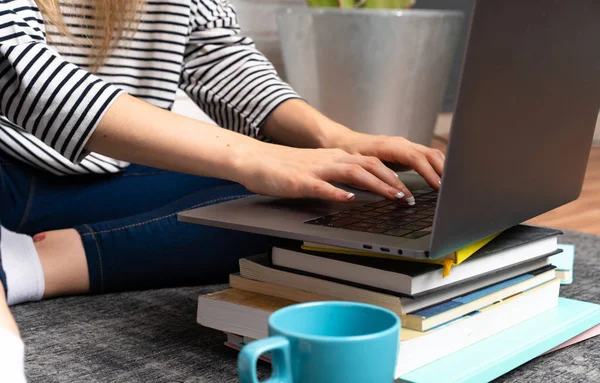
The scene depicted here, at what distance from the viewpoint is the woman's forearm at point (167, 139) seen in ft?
2.35

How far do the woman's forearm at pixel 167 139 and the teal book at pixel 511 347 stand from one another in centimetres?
27

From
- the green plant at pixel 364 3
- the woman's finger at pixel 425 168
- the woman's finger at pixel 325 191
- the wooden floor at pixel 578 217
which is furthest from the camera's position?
the green plant at pixel 364 3

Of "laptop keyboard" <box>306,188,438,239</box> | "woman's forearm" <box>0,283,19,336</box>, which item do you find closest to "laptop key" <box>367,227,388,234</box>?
"laptop keyboard" <box>306,188,438,239</box>

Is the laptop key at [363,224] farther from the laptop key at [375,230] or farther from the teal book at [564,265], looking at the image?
the teal book at [564,265]

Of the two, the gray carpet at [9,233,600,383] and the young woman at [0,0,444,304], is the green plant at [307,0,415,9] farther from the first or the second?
the gray carpet at [9,233,600,383]

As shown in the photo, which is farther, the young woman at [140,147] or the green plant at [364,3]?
the green plant at [364,3]

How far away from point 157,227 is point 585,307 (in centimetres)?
54

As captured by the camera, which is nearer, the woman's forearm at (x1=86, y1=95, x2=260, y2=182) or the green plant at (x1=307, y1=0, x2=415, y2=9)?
the woman's forearm at (x1=86, y1=95, x2=260, y2=182)

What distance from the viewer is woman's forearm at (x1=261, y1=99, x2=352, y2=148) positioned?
98 cm

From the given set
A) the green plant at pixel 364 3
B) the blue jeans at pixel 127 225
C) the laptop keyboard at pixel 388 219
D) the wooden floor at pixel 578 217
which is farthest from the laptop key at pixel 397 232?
the green plant at pixel 364 3

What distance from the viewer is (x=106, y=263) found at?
961 millimetres

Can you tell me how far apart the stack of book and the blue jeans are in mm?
291

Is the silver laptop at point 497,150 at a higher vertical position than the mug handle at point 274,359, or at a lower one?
higher

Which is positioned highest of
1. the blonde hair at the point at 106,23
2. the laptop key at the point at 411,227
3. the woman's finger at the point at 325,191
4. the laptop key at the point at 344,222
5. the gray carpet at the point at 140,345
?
the blonde hair at the point at 106,23
